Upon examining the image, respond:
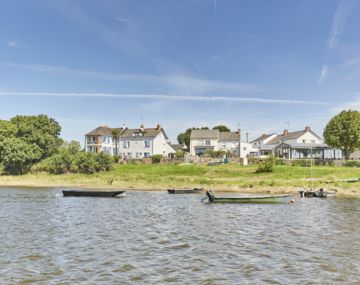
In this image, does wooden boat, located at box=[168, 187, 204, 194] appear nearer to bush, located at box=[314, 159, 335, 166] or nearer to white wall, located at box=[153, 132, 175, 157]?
bush, located at box=[314, 159, 335, 166]

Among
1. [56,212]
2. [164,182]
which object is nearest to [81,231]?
[56,212]

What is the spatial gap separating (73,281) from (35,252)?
248 inches

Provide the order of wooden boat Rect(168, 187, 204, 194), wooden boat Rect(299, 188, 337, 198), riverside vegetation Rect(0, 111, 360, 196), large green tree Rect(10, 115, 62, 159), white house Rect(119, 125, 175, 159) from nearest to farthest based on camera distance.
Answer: wooden boat Rect(299, 188, 337, 198), wooden boat Rect(168, 187, 204, 194), riverside vegetation Rect(0, 111, 360, 196), large green tree Rect(10, 115, 62, 159), white house Rect(119, 125, 175, 159)

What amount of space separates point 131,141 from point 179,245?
3417 inches

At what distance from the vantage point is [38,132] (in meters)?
93.9

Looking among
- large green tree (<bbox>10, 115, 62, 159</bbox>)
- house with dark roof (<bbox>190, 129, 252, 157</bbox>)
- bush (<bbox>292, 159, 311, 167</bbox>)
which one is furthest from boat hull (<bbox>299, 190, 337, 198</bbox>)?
large green tree (<bbox>10, 115, 62, 159</bbox>)

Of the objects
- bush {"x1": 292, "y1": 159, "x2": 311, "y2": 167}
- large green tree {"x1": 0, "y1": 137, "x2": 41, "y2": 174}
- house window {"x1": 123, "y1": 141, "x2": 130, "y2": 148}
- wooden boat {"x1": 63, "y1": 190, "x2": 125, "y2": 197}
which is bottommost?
wooden boat {"x1": 63, "y1": 190, "x2": 125, "y2": 197}

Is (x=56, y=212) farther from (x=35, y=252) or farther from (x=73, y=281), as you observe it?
(x=73, y=281)

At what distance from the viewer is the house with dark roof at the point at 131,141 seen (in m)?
108

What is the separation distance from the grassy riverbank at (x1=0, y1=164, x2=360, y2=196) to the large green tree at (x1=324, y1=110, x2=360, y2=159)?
17.6 m

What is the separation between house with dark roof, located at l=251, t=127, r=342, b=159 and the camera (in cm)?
10488

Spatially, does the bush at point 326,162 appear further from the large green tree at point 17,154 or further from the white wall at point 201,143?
the large green tree at point 17,154

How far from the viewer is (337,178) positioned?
66.3 m

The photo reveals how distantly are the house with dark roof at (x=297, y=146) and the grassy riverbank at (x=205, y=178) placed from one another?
28.0 meters
